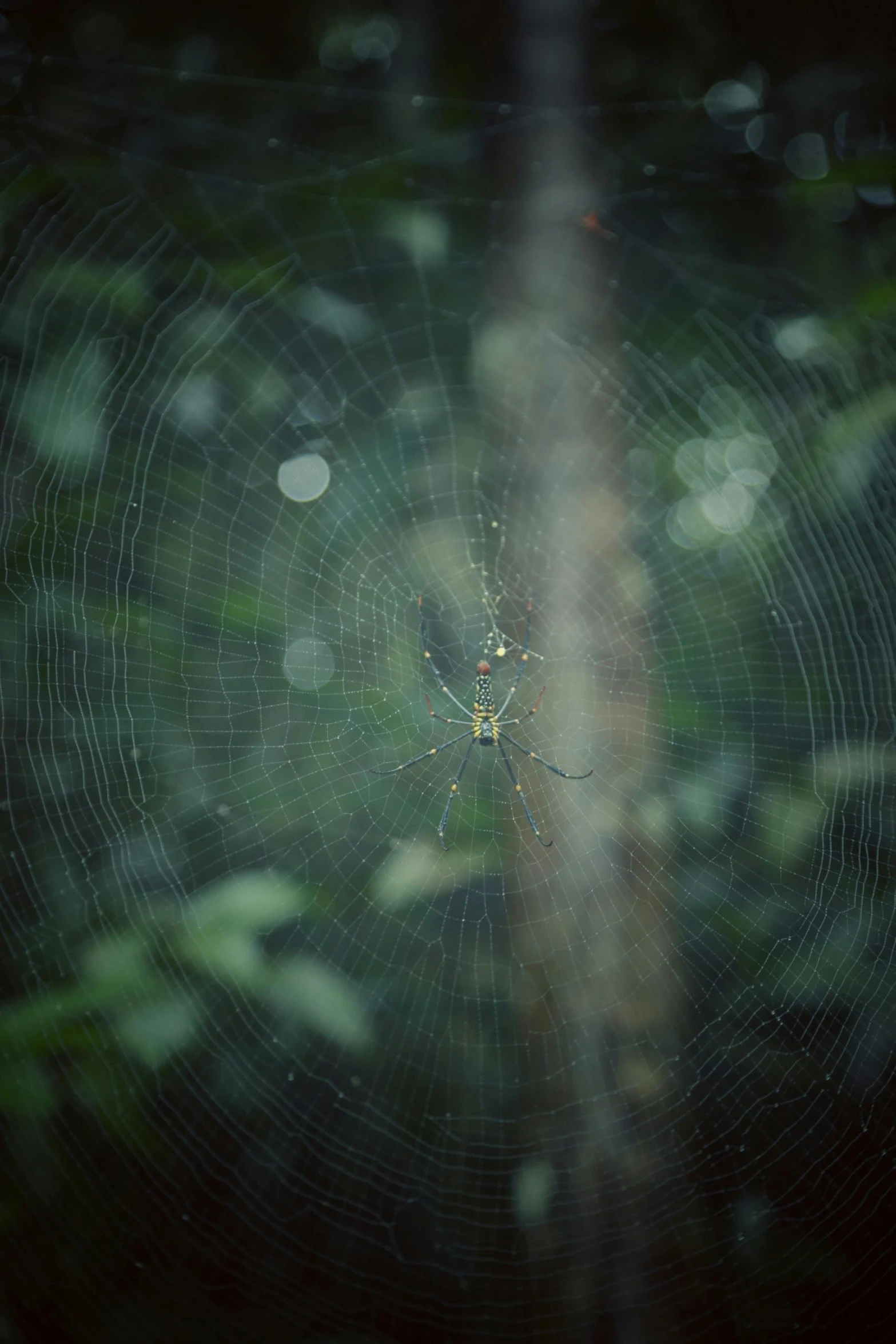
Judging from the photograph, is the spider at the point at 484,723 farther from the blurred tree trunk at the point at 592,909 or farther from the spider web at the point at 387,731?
the blurred tree trunk at the point at 592,909

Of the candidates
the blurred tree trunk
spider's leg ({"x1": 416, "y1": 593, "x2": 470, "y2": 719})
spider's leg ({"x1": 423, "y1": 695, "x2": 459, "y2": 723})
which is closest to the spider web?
the blurred tree trunk

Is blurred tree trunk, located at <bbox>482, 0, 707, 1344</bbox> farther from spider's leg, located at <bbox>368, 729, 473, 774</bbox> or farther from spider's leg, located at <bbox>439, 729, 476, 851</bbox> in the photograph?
spider's leg, located at <bbox>368, 729, 473, 774</bbox>

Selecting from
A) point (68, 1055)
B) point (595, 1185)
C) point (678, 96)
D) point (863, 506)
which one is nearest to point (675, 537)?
point (863, 506)

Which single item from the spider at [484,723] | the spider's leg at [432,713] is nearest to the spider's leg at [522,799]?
the spider at [484,723]

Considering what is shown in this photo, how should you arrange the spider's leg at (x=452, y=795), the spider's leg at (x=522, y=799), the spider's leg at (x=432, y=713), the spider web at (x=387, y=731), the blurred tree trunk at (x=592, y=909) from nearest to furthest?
the spider web at (x=387, y=731), the blurred tree trunk at (x=592, y=909), the spider's leg at (x=522, y=799), the spider's leg at (x=452, y=795), the spider's leg at (x=432, y=713)

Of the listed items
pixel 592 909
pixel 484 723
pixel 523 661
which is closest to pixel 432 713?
pixel 484 723

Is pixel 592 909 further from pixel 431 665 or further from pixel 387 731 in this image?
pixel 431 665

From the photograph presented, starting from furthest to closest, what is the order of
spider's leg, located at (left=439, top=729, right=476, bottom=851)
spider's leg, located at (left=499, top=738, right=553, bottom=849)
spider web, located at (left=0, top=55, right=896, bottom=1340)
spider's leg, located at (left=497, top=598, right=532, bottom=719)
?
spider's leg, located at (left=497, top=598, right=532, bottom=719) → spider's leg, located at (left=439, top=729, right=476, bottom=851) → spider's leg, located at (left=499, top=738, right=553, bottom=849) → spider web, located at (left=0, top=55, right=896, bottom=1340)
